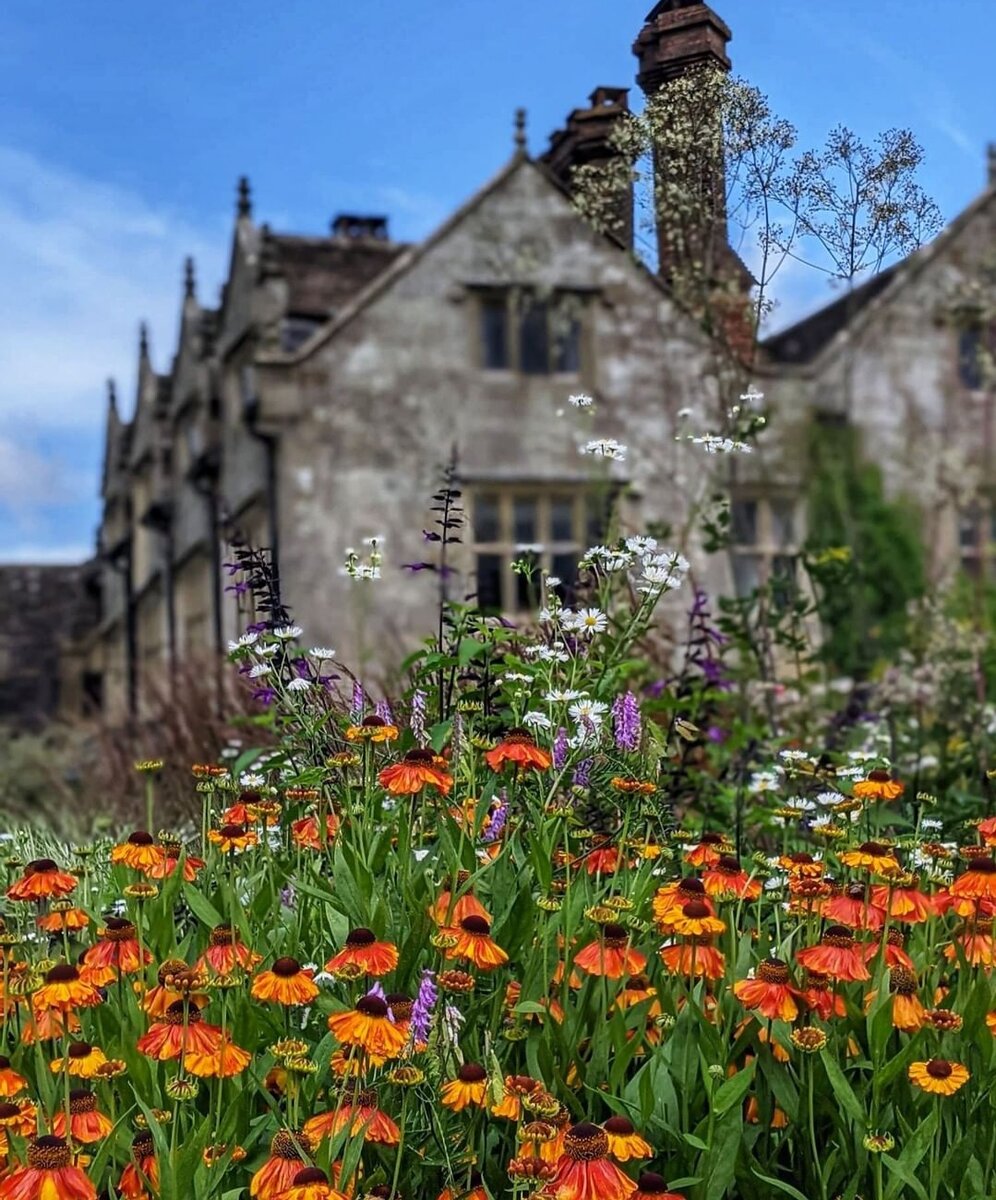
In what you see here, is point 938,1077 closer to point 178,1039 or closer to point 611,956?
point 611,956

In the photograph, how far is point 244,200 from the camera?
18172 mm

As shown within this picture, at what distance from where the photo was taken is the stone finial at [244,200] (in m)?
18.0

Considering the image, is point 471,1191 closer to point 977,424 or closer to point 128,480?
point 977,424

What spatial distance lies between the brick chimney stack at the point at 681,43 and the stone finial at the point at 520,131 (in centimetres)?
1259

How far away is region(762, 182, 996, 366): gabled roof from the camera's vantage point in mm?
17953

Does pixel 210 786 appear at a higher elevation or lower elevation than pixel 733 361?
lower

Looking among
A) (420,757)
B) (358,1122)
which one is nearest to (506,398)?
(420,757)

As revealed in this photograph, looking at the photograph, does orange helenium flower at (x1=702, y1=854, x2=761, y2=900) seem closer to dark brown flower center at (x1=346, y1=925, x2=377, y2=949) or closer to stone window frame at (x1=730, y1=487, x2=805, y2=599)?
dark brown flower center at (x1=346, y1=925, x2=377, y2=949)

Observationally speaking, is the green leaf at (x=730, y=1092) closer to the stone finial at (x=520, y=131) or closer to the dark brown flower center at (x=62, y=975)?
the dark brown flower center at (x=62, y=975)

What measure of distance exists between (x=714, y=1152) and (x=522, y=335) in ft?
48.6

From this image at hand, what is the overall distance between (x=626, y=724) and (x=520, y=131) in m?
14.4

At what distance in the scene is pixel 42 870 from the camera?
2.67 metres

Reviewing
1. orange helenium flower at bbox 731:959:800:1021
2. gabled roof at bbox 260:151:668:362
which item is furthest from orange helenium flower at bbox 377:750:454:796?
gabled roof at bbox 260:151:668:362

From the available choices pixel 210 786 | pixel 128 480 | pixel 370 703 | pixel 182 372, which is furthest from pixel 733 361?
pixel 128 480
